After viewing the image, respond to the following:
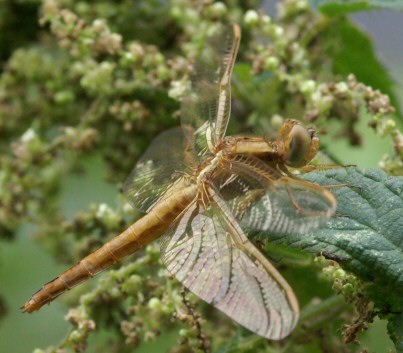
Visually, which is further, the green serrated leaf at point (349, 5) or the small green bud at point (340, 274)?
the green serrated leaf at point (349, 5)

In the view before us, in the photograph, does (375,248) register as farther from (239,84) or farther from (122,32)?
(122,32)

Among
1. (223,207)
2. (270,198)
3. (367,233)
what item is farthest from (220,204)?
(367,233)

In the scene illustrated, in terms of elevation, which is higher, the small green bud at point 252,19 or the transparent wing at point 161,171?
the small green bud at point 252,19

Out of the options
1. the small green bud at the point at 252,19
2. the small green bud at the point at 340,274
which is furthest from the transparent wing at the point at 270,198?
the small green bud at the point at 252,19

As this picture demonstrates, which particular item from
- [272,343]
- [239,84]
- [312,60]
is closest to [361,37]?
[312,60]

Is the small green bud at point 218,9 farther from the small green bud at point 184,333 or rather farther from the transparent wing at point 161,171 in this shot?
the small green bud at point 184,333

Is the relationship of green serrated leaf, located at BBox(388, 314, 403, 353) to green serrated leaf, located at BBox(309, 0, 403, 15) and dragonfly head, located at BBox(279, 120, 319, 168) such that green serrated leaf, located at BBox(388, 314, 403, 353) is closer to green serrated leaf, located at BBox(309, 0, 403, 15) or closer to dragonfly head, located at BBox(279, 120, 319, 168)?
dragonfly head, located at BBox(279, 120, 319, 168)

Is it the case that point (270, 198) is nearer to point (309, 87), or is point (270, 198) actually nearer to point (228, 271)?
point (228, 271)
